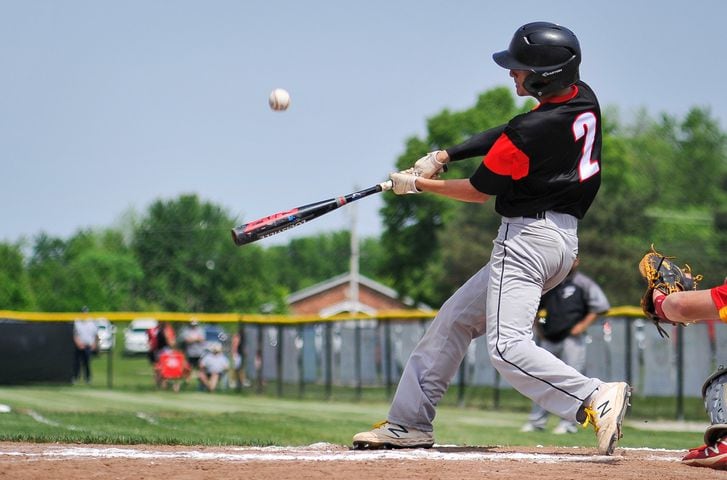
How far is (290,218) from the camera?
21.5 ft

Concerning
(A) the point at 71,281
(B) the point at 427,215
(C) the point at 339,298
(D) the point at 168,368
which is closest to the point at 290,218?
(D) the point at 168,368

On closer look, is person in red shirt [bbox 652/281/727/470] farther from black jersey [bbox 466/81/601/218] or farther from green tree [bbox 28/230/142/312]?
green tree [bbox 28/230/142/312]

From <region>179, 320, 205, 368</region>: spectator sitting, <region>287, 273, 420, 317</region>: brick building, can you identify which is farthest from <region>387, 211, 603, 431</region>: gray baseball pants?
<region>287, 273, 420, 317</region>: brick building

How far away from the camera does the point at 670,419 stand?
15641 millimetres

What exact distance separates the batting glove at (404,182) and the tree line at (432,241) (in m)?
38.9

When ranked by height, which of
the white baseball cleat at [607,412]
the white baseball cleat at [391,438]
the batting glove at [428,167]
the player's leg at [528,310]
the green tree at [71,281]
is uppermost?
the green tree at [71,281]

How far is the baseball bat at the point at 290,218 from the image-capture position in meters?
6.35

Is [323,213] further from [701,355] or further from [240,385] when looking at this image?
[240,385]

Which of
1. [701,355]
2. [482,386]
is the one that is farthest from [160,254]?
[701,355]

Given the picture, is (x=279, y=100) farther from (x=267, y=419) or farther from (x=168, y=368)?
(x=168, y=368)

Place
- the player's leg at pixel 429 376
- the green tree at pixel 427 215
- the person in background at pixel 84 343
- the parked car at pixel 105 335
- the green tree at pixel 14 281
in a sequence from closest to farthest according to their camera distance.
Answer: the player's leg at pixel 429 376 → the person in background at pixel 84 343 → the parked car at pixel 105 335 → the green tree at pixel 14 281 → the green tree at pixel 427 215

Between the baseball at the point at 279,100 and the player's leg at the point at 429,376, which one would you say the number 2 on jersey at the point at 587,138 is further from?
the baseball at the point at 279,100

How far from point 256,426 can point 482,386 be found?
30.9ft

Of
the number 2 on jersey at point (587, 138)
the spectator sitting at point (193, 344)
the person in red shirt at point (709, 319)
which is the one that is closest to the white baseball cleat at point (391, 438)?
the person in red shirt at point (709, 319)
